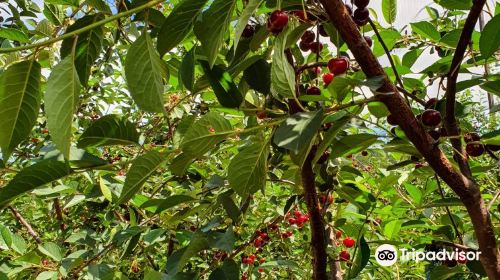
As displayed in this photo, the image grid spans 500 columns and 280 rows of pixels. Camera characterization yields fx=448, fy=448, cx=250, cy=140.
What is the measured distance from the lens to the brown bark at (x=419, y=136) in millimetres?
586

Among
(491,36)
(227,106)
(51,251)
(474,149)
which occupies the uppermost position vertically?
(491,36)

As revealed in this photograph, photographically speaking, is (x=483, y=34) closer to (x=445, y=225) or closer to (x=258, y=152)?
(x=258, y=152)

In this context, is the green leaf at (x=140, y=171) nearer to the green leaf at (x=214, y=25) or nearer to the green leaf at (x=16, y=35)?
the green leaf at (x=214, y=25)

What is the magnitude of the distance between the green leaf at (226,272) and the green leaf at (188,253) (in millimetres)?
55

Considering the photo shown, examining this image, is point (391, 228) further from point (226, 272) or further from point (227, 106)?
point (227, 106)

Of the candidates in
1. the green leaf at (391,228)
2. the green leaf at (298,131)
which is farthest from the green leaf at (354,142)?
the green leaf at (391,228)

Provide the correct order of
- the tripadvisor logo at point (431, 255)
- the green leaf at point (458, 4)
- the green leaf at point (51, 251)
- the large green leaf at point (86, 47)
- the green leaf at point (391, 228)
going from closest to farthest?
the large green leaf at point (86, 47) < the green leaf at point (458, 4) < the tripadvisor logo at point (431, 255) < the green leaf at point (391, 228) < the green leaf at point (51, 251)

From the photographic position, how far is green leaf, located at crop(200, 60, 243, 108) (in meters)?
0.70

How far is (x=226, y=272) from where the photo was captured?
0.89 metres

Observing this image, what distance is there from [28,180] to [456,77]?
632 mm

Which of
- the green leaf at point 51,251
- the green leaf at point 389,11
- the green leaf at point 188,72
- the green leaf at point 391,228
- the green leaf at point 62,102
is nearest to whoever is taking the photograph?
the green leaf at point 62,102

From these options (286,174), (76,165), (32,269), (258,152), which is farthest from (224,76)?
(32,269)

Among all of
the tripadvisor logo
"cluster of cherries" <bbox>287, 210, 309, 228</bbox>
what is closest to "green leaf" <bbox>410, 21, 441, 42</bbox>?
the tripadvisor logo

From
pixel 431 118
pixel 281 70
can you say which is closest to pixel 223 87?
pixel 281 70
